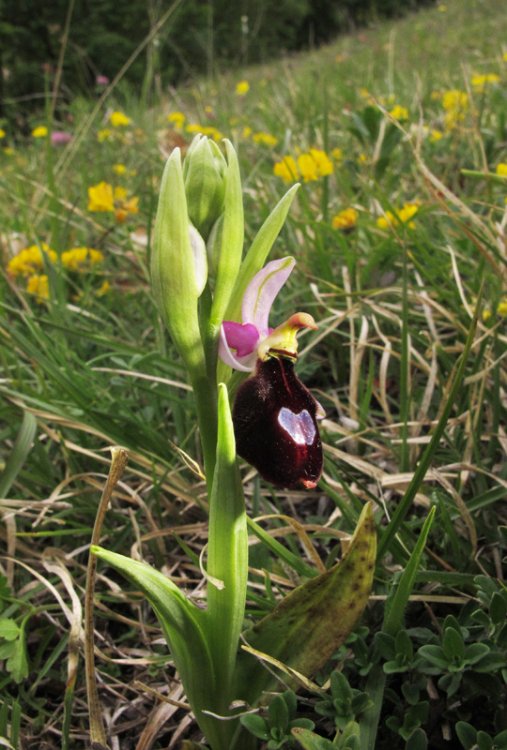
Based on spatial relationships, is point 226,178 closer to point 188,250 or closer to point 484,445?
point 188,250

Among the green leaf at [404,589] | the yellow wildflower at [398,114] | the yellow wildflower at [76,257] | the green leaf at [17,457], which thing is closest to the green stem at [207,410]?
the green leaf at [404,589]

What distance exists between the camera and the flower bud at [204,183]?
88cm

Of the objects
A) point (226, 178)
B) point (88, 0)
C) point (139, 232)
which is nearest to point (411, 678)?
point (226, 178)

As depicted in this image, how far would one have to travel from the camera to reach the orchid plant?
2.74ft

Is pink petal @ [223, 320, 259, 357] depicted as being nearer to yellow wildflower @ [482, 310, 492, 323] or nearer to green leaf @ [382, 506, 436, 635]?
green leaf @ [382, 506, 436, 635]

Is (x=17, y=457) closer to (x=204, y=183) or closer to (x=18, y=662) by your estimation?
(x=18, y=662)

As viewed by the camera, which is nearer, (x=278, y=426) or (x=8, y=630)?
(x=278, y=426)

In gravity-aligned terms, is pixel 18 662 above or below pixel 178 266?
below

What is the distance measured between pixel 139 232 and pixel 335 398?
115cm

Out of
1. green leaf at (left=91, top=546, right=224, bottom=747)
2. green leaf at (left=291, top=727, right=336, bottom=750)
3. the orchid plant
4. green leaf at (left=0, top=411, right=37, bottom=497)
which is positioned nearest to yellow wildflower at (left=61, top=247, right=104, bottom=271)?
green leaf at (left=0, top=411, right=37, bottom=497)

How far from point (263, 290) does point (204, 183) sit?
149 mm

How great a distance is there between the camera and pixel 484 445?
132 cm

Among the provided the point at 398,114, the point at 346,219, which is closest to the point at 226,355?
the point at 346,219

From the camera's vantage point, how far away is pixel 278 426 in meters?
0.85
